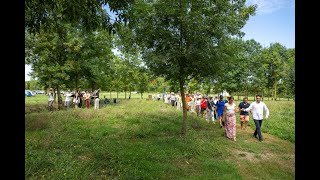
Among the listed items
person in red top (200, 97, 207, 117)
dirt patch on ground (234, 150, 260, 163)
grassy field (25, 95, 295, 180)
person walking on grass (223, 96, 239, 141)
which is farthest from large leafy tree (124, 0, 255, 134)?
person in red top (200, 97, 207, 117)

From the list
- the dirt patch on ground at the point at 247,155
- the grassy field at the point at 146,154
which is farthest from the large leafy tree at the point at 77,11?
the dirt patch on ground at the point at 247,155

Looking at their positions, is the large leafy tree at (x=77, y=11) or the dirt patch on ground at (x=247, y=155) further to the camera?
the dirt patch on ground at (x=247, y=155)

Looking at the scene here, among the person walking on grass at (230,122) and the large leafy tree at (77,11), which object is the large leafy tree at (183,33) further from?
the large leafy tree at (77,11)

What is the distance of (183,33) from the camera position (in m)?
11.4

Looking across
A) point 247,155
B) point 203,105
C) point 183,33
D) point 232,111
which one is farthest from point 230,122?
point 203,105

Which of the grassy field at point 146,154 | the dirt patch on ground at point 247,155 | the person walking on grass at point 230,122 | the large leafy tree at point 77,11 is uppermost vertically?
the large leafy tree at point 77,11

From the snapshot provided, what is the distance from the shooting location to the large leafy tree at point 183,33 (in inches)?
430

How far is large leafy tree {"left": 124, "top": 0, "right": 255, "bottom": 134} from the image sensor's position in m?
10.9

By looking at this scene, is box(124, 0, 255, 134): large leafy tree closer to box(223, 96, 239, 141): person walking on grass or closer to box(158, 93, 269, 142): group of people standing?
box(223, 96, 239, 141): person walking on grass

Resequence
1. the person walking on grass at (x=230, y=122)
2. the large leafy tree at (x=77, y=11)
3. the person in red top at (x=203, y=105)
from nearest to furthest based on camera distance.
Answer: the large leafy tree at (x=77, y=11) < the person walking on grass at (x=230, y=122) < the person in red top at (x=203, y=105)

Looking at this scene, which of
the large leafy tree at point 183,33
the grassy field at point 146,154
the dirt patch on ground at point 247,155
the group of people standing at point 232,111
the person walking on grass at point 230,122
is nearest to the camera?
the grassy field at point 146,154

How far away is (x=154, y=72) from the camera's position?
11.9 metres

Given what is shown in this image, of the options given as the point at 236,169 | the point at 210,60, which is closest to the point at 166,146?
the point at 236,169
